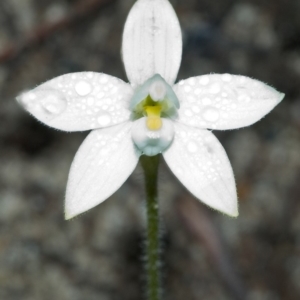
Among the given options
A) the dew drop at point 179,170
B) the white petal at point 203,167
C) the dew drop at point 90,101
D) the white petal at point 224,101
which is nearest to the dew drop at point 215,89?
the white petal at point 224,101

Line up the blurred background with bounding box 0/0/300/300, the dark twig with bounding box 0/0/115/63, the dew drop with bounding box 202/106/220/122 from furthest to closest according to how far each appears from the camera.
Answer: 1. the dark twig with bounding box 0/0/115/63
2. the blurred background with bounding box 0/0/300/300
3. the dew drop with bounding box 202/106/220/122

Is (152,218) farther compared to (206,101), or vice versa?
(152,218)

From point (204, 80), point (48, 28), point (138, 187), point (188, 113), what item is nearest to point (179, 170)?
point (188, 113)

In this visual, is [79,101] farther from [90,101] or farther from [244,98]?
[244,98]

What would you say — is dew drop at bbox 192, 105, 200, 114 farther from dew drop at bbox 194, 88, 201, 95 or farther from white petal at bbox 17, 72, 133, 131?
white petal at bbox 17, 72, 133, 131

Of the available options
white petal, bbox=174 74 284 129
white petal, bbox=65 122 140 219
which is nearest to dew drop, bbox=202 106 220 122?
white petal, bbox=174 74 284 129

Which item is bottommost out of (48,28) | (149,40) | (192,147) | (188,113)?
(192,147)

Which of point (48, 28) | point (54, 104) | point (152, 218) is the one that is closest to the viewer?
point (54, 104)
